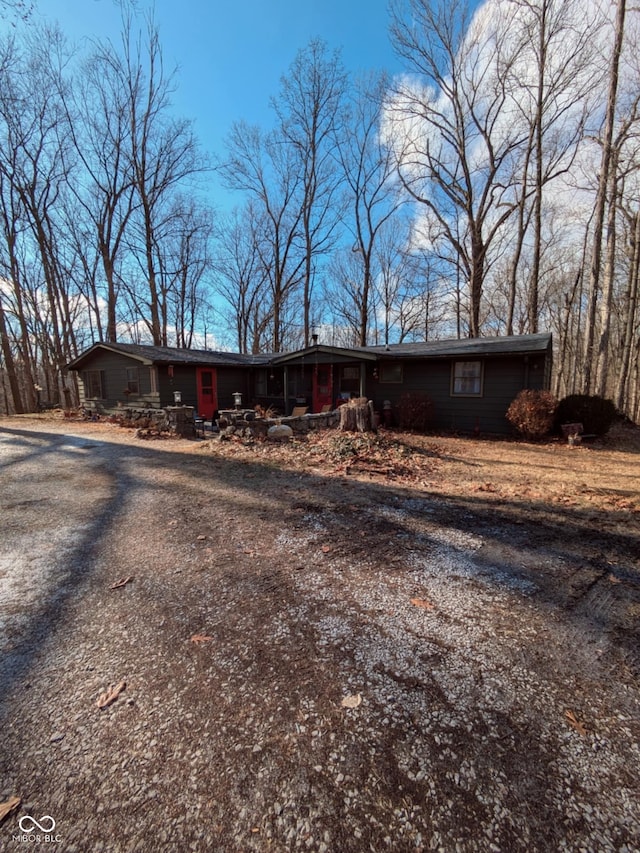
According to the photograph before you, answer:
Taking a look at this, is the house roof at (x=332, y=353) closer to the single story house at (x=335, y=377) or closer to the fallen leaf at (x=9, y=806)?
the single story house at (x=335, y=377)

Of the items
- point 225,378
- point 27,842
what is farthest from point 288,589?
point 225,378

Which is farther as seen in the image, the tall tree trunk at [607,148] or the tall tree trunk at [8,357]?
the tall tree trunk at [8,357]

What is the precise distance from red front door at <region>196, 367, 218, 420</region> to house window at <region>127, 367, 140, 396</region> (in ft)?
6.93

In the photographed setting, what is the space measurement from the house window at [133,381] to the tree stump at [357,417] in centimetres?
890

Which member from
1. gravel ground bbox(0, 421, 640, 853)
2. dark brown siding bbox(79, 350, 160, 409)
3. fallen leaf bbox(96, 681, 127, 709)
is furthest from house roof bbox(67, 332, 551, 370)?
fallen leaf bbox(96, 681, 127, 709)

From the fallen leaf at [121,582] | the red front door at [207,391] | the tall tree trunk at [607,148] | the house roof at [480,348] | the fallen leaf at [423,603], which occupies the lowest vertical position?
the fallen leaf at [423,603]

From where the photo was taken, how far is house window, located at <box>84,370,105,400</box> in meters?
15.0

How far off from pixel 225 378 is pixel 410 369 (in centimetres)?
732

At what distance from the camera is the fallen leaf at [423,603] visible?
2.41m

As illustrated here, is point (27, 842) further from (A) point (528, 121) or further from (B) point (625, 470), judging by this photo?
(A) point (528, 121)

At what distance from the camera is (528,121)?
1456 centimetres

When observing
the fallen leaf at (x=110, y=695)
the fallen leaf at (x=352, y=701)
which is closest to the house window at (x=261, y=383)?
the fallen leaf at (x=110, y=695)

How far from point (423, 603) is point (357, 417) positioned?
19.1ft

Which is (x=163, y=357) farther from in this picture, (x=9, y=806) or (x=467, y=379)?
(x=9, y=806)
